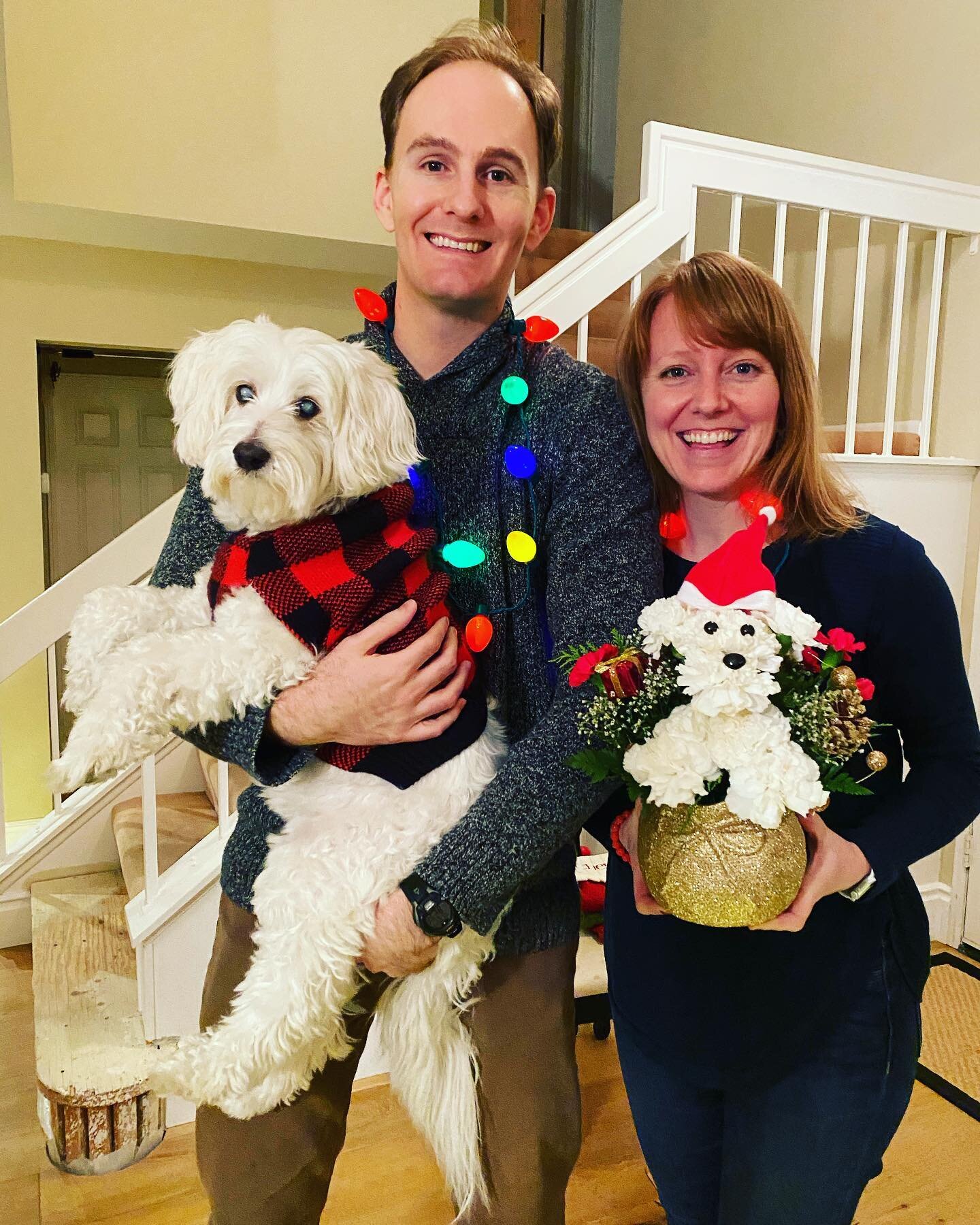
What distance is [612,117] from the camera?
13.6 feet

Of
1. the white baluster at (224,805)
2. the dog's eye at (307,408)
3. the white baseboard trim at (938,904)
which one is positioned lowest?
the white baseboard trim at (938,904)

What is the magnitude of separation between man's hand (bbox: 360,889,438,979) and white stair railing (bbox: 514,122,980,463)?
1.39 m

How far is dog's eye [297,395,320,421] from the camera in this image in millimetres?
970

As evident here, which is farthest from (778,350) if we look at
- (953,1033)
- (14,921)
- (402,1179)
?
(14,921)

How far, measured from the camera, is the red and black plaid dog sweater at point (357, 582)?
3.19ft

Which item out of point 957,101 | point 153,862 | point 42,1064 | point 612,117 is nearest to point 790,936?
point 153,862

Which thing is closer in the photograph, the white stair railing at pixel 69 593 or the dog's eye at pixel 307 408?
the dog's eye at pixel 307 408

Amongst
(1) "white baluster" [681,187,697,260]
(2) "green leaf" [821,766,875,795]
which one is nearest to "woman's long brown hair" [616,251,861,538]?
(2) "green leaf" [821,766,875,795]

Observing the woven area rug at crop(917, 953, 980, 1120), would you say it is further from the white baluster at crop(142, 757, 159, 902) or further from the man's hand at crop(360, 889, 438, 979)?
the white baluster at crop(142, 757, 159, 902)

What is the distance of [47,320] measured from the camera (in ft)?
11.9

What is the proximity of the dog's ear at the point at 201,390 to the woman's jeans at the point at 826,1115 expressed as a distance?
0.87 m

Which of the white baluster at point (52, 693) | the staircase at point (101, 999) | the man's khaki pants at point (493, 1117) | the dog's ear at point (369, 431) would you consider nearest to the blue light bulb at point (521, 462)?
the dog's ear at point (369, 431)

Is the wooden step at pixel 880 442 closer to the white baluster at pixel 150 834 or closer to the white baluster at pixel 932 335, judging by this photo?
the white baluster at pixel 932 335

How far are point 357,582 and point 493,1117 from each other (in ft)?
2.10
